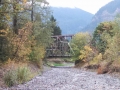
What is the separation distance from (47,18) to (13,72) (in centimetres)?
2442

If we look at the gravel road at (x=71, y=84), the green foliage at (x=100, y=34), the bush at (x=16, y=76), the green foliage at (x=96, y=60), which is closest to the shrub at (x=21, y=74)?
the bush at (x=16, y=76)

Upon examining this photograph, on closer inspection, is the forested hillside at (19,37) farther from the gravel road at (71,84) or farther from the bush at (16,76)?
the gravel road at (71,84)

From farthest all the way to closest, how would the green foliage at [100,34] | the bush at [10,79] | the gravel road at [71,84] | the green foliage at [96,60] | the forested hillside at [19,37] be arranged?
the green foliage at [100,34] → the green foliage at [96,60] → the bush at [10,79] → the gravel road at [71,84] → the forested hillside at [19,37]

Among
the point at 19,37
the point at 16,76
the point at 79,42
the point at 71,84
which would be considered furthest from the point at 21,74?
the point at 79,42

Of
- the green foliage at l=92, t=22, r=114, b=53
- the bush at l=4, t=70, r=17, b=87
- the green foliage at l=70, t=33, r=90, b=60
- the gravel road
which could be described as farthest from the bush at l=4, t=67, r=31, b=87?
the green foliage at l=70, t=33, r=90, b=60

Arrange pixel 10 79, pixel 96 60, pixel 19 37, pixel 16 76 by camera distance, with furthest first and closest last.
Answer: pixel 96 60, pixel 19 37, pixel 16 76, pixel 10 79

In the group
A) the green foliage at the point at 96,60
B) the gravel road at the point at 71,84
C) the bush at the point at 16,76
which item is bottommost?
the green foliage at the point at 96,60

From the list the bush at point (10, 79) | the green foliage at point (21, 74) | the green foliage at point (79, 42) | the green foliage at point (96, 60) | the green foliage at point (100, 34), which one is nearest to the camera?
the bush at point (10, 79)

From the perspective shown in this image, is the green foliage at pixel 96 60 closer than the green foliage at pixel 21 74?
No

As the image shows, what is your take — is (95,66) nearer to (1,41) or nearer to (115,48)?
(115,48)

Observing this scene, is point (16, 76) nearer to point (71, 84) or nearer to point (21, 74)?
point (21, 74)

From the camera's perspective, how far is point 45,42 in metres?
38.2

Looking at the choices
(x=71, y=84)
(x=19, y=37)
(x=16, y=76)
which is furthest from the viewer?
(x=19, y=37)

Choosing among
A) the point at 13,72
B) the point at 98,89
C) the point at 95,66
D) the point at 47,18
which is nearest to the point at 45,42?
the point at 47,18
